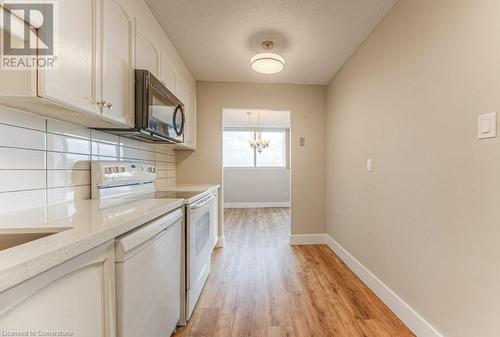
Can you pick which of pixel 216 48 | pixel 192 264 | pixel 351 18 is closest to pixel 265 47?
pixel 216 48

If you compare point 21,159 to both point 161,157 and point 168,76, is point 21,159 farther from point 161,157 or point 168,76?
point 161,157

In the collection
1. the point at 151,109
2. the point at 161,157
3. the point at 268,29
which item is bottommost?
the point at 161,157

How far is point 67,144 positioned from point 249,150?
5517mm

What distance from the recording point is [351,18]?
1915mm

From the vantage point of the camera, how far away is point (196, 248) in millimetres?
1799

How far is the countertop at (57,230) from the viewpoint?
0.52 meters

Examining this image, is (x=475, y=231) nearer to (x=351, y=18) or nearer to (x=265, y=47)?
(x=351, y=18)

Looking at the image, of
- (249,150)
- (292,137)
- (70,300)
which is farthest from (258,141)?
(70,300)

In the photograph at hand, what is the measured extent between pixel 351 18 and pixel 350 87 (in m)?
0.80

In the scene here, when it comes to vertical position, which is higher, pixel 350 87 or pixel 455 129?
pixel 350 87

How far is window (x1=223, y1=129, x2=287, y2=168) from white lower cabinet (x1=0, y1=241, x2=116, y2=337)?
5.89m

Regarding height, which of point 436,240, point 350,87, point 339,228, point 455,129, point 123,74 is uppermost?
point 350,87

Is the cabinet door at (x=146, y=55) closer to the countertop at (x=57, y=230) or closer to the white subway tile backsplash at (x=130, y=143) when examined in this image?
the white subway tile backsplash at (x=130, y=143)

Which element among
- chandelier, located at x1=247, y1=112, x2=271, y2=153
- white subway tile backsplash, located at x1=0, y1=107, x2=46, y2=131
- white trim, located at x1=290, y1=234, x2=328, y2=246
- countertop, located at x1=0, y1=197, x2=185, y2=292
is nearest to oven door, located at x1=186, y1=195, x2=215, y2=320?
countertop, located at x1=0, y1=197, x2=185, y2=292
